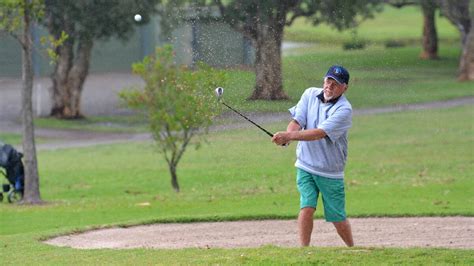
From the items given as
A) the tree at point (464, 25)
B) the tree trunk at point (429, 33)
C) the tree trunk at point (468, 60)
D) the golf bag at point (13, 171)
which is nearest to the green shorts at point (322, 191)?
the golf bag at point (13, 171)

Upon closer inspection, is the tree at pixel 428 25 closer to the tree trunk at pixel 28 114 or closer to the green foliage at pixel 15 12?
the green foliage at pixel 15 12

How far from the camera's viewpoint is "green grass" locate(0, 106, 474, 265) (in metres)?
9.44

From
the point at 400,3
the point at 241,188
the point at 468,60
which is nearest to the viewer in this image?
the point at 241,188

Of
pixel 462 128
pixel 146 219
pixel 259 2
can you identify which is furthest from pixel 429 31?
pixel 146 219

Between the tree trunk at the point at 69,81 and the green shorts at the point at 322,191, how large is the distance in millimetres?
23180

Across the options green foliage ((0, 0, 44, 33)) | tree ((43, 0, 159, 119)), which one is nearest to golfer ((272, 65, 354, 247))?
green foliage ((0, 0, 44, 33))

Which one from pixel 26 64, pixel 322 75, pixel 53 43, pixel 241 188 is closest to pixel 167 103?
pixel 241 188

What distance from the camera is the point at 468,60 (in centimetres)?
3509

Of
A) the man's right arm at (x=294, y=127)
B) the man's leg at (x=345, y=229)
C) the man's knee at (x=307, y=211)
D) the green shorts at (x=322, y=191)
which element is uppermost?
the man's right arm at (x=294, y=127)

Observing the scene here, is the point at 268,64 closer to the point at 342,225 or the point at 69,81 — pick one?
the point at 342,225

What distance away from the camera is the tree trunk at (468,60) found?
34.8 m

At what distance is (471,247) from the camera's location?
10578mm

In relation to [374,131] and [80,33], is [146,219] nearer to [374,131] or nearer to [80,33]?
[374,131]

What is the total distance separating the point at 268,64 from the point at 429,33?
2421 cm
